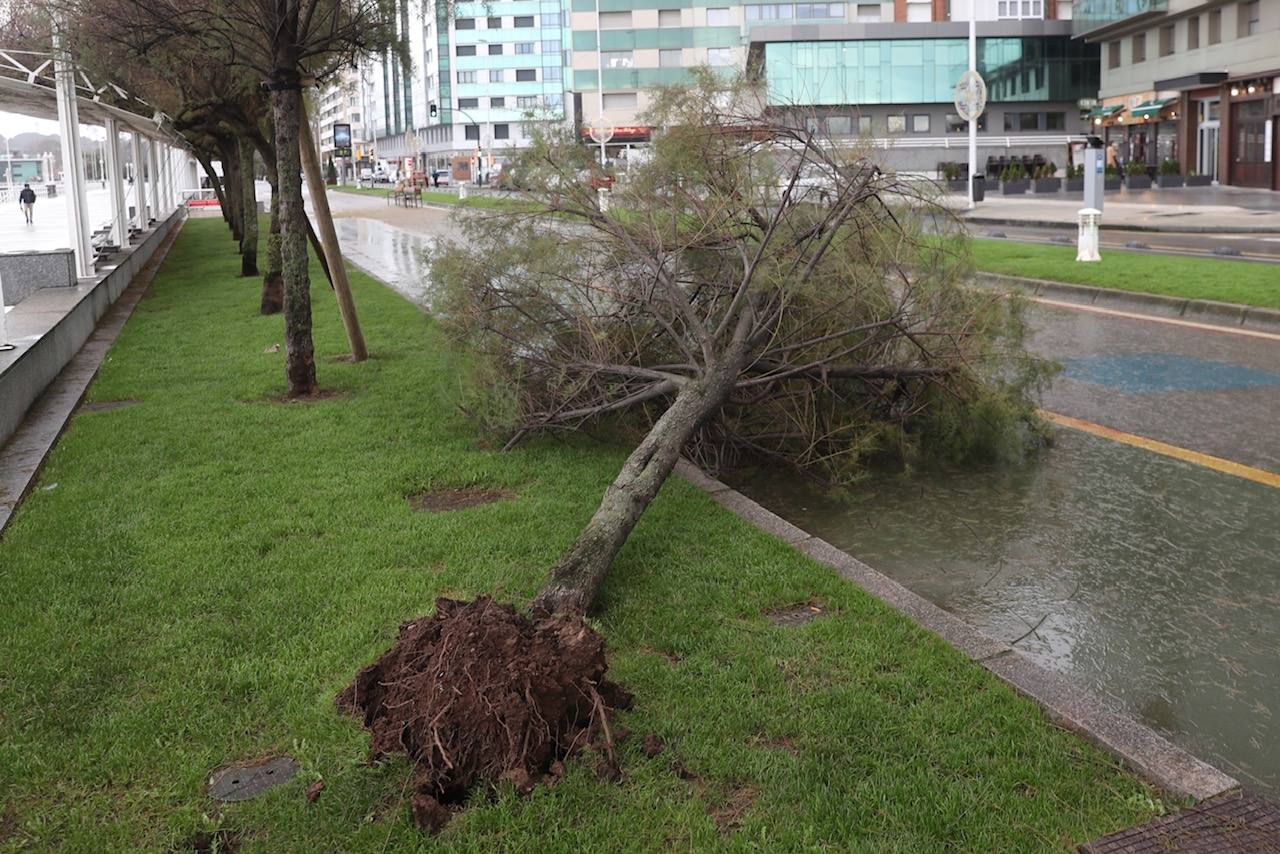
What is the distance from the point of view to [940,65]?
2731 inches

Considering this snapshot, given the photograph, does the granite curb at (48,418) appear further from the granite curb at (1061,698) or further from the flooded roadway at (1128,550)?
the granite curb at (1061,698)

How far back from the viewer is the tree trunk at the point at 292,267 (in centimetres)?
920

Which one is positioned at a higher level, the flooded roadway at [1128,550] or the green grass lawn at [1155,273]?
the green grass lawn at [1155,273]

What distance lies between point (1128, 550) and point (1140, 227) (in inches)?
877

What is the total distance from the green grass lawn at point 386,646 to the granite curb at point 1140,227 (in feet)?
57.2

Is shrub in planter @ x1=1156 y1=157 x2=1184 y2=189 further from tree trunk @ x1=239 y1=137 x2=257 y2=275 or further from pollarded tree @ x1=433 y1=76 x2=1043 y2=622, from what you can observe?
pollarded tree @ x1=433 y1=76 x2=1043 y2=622

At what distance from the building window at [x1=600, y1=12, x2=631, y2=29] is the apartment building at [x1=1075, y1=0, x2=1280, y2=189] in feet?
120

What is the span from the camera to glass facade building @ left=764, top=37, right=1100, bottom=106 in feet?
225

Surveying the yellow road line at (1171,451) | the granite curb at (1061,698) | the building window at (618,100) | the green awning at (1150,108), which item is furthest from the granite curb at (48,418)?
the building window at (618,100)

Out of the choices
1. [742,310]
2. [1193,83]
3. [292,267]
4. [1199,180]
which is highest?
[1193,83]

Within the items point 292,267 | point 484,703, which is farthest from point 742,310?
point 292,267

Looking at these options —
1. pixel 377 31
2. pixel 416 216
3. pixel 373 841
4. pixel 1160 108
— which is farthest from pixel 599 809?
pixel 1160 108

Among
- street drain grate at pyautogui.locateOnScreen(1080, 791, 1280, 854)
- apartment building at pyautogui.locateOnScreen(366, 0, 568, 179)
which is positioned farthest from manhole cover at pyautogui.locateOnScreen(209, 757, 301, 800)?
apartment building at pyautogui.locateOnScreen(366, 0, 568, 179)

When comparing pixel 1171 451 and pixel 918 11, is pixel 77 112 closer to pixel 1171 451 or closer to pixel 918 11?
pixel 1171 451
